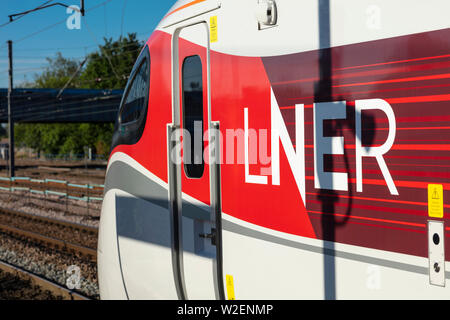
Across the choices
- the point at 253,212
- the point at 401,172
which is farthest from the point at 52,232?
the point at 401,172

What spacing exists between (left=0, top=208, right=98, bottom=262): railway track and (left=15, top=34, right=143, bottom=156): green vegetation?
37.5m

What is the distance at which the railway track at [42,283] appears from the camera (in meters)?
8.55

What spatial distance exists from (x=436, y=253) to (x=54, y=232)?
13273 millimetres

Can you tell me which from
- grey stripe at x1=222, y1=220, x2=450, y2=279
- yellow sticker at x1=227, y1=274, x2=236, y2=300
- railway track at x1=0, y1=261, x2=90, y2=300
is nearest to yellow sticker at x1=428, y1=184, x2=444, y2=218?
grey stripe at x1=222, y1=220, x2=450, y2=279

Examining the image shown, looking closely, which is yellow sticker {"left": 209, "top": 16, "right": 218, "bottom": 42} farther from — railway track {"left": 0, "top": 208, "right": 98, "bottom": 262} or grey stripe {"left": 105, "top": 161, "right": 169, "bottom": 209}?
railway track {"left": 0, "top": 208, "right": 98, "bottom": 262}

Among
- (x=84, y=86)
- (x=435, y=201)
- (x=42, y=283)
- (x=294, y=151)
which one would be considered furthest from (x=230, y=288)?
(x=84, y=86)

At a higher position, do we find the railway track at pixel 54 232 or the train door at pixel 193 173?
the train door at pixel 193 173

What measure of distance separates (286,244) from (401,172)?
0.93m

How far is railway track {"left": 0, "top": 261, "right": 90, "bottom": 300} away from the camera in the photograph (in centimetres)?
855

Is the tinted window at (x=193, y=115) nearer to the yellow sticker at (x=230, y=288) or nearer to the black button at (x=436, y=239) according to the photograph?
the yellow sticker at (x=230, y=288)

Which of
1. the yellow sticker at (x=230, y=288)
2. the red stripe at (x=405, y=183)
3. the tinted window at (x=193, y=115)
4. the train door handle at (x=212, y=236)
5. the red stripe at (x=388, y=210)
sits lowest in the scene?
the yellow sticker at (x=230, y=288)

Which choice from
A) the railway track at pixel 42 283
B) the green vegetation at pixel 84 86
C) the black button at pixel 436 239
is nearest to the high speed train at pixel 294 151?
the black button at pixel 436 239

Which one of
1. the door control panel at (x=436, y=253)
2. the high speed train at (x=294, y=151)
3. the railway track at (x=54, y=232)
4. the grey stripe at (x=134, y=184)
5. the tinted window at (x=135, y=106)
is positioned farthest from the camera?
the railway track at (x=54, y=232)

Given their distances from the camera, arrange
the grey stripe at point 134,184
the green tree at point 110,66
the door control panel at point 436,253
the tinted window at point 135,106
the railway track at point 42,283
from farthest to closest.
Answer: the green tree at point 110,66 → the railway track at point 42,283 → the tinted window at point 135,106 → the grey stripe at point 134,184 → the door control panel at point 436,253
